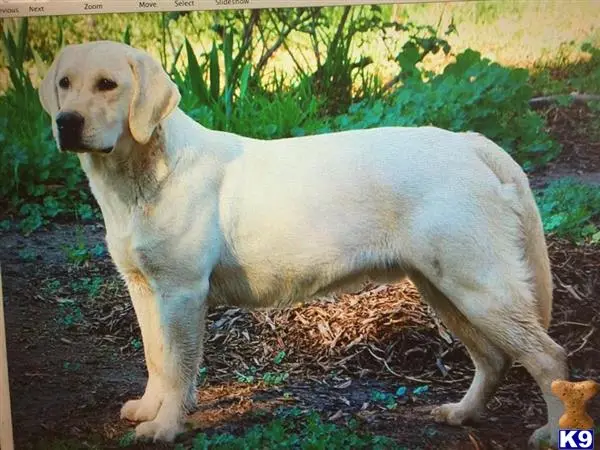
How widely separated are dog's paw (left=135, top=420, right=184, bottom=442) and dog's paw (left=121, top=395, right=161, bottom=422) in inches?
1.2

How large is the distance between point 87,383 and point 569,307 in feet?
4.58

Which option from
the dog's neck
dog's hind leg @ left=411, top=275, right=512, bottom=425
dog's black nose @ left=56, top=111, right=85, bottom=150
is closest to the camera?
dog's black nose @ left=56, top=111, right=85, bottom=150

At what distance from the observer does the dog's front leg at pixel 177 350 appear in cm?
240

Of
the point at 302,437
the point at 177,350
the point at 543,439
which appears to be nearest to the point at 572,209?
the point at 543,439

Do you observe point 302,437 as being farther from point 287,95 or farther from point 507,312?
point 287,95

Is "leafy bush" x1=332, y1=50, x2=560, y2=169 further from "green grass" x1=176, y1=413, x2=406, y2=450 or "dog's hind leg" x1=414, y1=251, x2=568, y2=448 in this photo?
"green grass" x1=176, y1=413, x2=406, y2=450

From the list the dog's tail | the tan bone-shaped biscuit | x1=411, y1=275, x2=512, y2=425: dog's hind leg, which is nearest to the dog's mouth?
x1=411, y1=275, x2=512, y2=425: dog's hind leg

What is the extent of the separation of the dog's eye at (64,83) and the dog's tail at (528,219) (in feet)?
3.59

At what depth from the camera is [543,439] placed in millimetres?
2516

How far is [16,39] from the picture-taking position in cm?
246

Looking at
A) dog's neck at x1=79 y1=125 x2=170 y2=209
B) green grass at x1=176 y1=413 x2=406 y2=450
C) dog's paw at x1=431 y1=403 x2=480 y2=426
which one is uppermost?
dog's neck at x1=79 y1=125 x2=170 y2=209

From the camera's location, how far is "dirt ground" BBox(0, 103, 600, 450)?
2549 mm

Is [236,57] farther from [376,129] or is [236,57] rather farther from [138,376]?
[138,376]

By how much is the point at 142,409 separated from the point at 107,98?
0.88 metres
